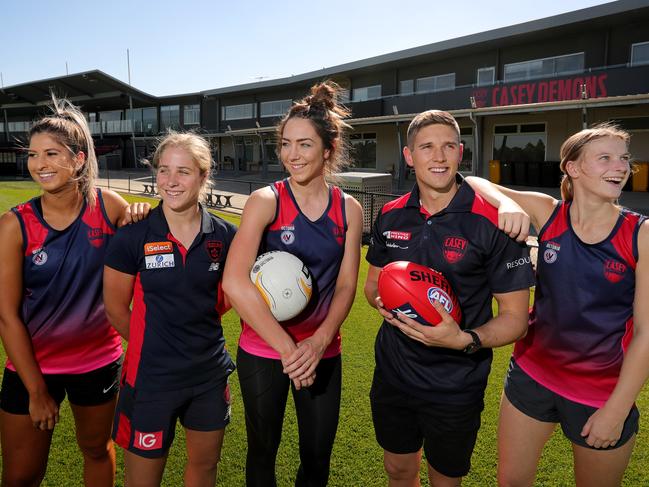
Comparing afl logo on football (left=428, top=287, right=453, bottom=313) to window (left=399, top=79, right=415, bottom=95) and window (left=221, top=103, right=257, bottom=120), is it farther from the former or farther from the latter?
window (left=221, top=103, right=257, bottom=120)

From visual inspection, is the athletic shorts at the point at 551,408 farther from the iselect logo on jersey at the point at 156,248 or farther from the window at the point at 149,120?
the window at the point at 149,120

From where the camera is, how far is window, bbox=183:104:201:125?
42.6 m

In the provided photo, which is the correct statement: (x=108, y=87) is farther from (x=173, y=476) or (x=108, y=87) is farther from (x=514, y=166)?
(x=173, y=476)

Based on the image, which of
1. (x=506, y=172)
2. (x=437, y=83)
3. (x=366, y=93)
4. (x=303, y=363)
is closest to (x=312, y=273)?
(x=303, y=363)

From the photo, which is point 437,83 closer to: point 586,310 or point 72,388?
point 586,310

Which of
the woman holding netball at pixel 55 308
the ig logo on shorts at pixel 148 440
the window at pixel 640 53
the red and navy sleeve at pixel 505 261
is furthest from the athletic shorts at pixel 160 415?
the window at pixel 640 53

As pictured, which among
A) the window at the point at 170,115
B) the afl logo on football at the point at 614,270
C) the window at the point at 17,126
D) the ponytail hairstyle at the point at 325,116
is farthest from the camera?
the window at the point at 17,126

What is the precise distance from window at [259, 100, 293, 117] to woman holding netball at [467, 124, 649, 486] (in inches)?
1341

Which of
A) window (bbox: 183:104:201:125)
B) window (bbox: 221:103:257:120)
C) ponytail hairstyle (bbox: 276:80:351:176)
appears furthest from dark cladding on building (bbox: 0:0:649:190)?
ponytail hairstyle (bbox: 276:80:351:176)

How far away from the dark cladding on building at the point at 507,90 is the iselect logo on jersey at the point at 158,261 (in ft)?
52.6

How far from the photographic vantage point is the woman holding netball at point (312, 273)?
2.47 metres

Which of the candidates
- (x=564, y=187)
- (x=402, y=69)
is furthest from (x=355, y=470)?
(x=402, y=69)

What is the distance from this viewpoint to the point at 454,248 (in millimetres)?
2273

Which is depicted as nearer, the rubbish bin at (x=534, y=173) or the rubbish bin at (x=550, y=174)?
the rubbish bin at (x=550, y=174)
